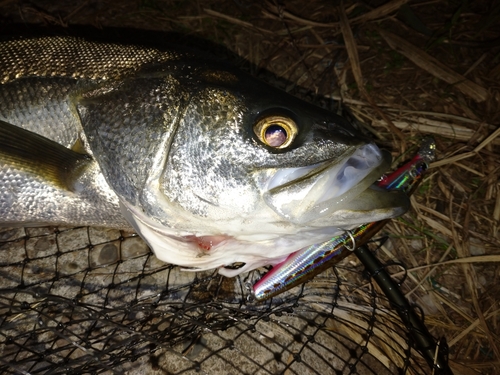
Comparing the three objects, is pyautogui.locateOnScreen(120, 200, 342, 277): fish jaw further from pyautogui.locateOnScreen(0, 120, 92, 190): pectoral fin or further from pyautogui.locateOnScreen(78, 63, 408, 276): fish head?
pyautogui.locateOnScreen(0, 120, 92, 190): pectoral fin

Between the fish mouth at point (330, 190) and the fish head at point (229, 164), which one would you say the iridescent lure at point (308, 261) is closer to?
the fish head at point (229, 164)

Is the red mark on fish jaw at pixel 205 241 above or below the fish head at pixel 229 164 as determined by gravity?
below

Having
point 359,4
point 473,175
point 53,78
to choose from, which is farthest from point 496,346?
point 53,78

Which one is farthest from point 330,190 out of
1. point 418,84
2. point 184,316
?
point 418,84

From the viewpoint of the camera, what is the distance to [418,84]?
290 cm

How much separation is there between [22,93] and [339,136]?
1.48 m

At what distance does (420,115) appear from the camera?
9.30 ft

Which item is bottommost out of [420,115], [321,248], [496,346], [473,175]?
[496,346]

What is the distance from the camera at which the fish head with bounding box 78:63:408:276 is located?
1537 millimetres

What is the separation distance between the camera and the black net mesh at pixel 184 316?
230 centimetres

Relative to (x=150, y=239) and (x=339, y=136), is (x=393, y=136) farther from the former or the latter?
(x=150, y=239)

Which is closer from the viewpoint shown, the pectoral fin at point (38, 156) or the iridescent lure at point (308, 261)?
the pectoral fin at point (38, 156)

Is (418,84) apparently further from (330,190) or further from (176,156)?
(176,156)

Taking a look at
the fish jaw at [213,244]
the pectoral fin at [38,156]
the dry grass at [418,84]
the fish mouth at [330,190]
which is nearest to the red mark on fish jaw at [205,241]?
the fish jaw at [213,244]
